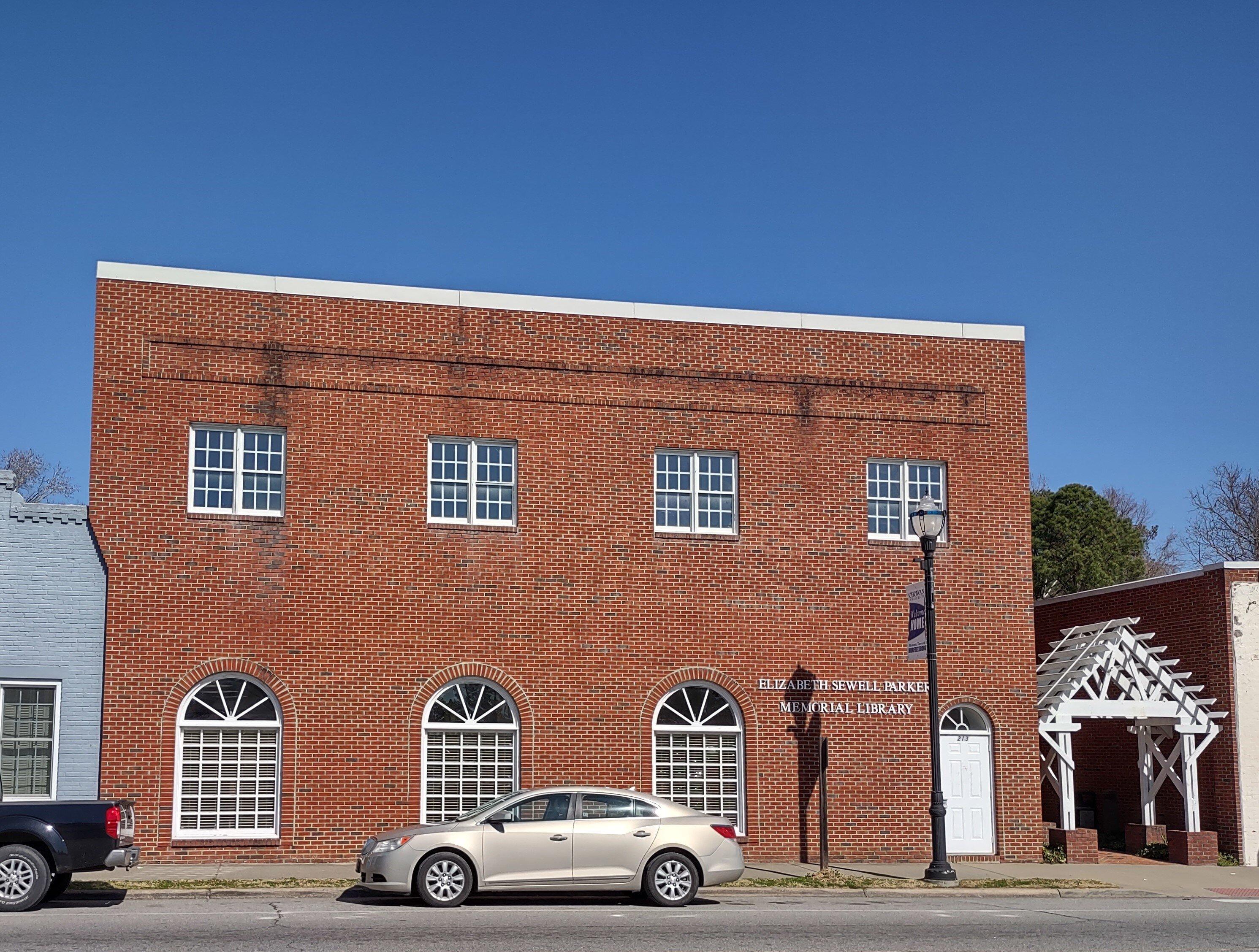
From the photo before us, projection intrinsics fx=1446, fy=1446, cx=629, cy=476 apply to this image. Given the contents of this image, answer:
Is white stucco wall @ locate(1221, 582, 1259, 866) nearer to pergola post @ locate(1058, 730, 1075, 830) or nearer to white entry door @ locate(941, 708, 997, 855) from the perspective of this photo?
pergola post @ locate(1058, 730, 1075, 830)

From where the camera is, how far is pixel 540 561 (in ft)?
72.9

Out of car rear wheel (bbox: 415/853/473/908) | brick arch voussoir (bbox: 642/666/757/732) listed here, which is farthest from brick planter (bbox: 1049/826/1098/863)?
car rear wheel (bbox: 415/853/473/908)

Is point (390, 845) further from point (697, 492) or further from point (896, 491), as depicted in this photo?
point (896, 491)

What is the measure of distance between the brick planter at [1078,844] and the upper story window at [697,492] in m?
7.39

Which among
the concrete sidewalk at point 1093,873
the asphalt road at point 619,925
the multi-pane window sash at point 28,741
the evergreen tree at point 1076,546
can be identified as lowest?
the concrete sidewalk at point 1093,873

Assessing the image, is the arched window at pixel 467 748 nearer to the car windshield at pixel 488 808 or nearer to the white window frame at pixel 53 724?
the car windshield at pixel 488 808

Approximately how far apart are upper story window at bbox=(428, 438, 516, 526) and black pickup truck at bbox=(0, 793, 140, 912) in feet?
24.9

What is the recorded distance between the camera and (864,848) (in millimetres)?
22656

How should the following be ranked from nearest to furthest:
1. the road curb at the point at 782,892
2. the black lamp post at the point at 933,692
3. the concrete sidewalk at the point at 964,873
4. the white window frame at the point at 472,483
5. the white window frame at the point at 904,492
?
the road curb at the point at 782,892 → the concrete sidewalk at the point at 964,873 → the black lamp post at the point at 933,692 → the white window frame at the point at 472,483 → the white window frame at the point at 904,492

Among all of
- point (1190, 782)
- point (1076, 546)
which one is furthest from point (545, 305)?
point (1076, 546)

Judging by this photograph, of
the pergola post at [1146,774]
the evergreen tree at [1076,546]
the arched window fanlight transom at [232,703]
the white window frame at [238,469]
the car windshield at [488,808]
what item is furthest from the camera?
the evergreen tree at [1076,546]

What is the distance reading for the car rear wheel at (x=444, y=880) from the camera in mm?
16188

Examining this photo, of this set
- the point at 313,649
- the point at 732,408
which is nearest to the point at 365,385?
the point at 313,649

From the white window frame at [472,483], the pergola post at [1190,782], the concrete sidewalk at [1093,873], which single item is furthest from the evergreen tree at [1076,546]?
the white window frame at [472,483]
